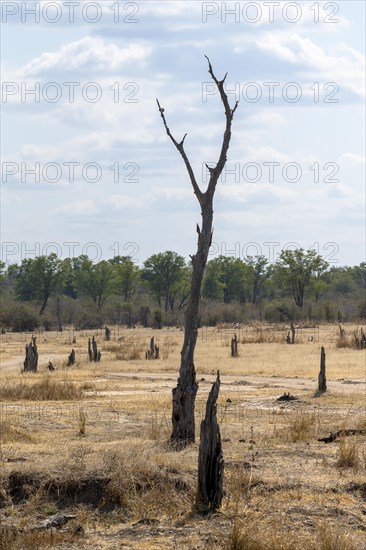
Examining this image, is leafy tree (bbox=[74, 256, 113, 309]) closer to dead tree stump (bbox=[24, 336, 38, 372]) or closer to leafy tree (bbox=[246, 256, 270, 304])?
leafy tree (bbox=[246, 256, 270, 304])

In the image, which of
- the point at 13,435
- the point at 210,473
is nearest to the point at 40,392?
the point at 13,435

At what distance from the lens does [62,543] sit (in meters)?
10.3

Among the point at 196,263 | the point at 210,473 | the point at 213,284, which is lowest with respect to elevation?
the point at 210,473

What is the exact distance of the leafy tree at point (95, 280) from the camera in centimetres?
9694

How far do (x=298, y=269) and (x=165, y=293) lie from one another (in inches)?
533

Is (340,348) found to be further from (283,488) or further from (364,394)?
(283,488)

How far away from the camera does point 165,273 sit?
94.9 m

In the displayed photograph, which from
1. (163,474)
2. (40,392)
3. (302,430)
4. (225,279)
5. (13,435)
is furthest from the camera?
(225,279)

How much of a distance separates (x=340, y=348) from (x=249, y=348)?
404 cm

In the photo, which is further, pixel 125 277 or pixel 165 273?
pixel 125 277

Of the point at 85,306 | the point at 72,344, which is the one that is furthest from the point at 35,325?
the point at 72,344

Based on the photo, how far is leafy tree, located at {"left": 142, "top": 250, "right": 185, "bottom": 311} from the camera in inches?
3713

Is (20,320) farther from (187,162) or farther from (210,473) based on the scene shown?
(210,473)

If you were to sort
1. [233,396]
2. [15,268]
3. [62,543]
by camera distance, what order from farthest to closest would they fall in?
1. [15,268]
2. [233,396]
3. [62,543]
